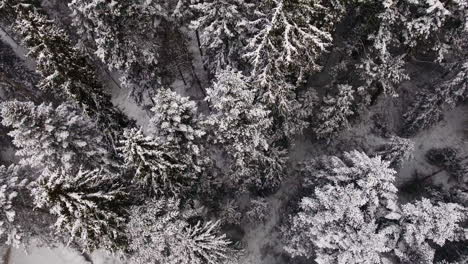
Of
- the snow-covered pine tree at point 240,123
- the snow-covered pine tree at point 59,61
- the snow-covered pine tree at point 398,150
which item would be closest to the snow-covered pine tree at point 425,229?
the snow-covered pine tree at point 398,150

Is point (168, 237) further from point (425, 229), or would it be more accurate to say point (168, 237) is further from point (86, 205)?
point (425, 229)

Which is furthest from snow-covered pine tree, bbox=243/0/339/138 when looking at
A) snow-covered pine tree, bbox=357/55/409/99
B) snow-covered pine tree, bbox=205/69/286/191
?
snow-covered pine tree, bbox=357/55/409/99

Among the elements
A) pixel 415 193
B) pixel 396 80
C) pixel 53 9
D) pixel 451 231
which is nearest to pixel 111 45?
pixel 53 9

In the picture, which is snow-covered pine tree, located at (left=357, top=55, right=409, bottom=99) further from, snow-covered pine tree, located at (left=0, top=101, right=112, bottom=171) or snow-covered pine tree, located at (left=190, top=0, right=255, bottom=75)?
snow-covered pine tree, located at (left=0, top=101, right=112, bottom=171)

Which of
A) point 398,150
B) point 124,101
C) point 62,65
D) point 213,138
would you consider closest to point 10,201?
point 62,65

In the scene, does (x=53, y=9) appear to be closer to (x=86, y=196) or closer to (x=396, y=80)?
(x=86, y=196)
